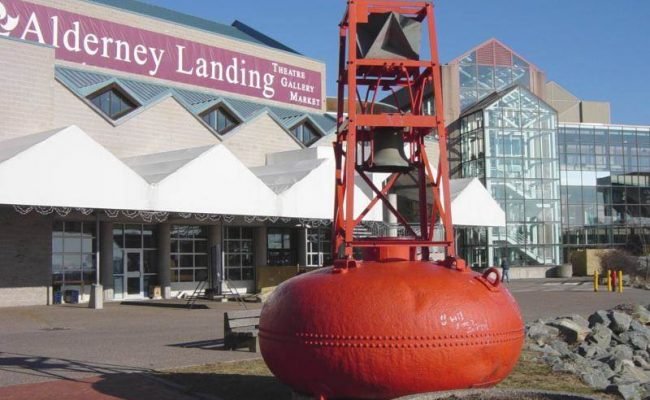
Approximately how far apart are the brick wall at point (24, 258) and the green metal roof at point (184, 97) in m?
6.15

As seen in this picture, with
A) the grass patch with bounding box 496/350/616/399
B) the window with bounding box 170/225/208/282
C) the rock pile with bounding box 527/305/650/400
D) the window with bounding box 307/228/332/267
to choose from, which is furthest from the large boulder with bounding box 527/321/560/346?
the window with bounding box 307/228/332/267

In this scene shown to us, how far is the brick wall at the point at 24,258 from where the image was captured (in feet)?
86.3

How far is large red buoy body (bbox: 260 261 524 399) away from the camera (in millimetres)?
6496

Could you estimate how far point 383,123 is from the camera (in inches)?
302

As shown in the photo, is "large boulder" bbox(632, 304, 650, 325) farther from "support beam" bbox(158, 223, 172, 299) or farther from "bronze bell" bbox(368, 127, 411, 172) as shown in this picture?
"support beam" bbox(158, 223, 172, 299)

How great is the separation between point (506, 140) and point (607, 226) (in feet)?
52.0

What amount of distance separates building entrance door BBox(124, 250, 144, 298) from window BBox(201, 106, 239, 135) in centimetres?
785

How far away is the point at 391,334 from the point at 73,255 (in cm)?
2464

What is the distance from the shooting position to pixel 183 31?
37.9 metres

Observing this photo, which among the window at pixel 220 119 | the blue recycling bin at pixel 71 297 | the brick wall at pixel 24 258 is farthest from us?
the window at pixel 220 119

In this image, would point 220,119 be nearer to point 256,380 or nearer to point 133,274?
point 133,274

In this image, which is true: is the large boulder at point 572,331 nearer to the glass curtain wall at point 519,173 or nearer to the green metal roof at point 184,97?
the green metal roof at point 184,97

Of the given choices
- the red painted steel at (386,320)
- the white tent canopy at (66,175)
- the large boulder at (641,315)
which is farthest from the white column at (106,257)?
the red painted steel at (386,320)

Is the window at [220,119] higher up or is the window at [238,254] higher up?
the window at [220,119]
